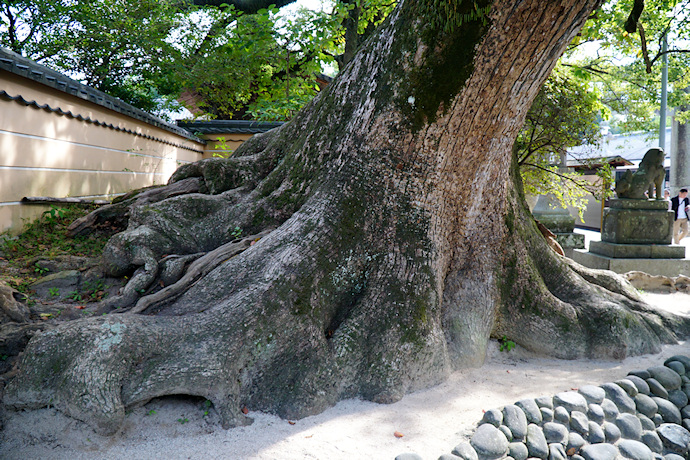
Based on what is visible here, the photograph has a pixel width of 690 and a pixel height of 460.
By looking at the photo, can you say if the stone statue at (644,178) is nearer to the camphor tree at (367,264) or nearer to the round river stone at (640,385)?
the camphor tree at (367,264)

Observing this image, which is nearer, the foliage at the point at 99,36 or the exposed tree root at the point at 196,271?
the exposed tree root at the point at 196,271

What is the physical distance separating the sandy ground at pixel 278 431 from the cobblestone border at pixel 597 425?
0.17 metres

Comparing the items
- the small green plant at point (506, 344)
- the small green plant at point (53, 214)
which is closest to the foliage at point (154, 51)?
the small green plant at point (53, 214)

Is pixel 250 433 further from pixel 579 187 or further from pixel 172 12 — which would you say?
pixel 172 12

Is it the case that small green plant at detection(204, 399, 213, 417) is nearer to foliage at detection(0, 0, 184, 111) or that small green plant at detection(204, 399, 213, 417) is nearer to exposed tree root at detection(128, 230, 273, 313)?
exposed tree root at detection(128, 230, 273, 313)

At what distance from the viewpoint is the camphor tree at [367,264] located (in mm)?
2691

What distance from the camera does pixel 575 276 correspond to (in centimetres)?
452

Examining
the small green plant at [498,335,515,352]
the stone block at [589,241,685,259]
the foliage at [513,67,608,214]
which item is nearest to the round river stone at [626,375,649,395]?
the small green plant at [498,335,515,352]

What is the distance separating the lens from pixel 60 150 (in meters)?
5.89

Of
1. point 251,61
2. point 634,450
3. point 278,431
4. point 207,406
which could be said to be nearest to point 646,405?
point 634,450

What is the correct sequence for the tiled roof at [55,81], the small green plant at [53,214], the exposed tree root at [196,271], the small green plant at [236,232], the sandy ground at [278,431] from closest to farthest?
the sandy ground at [278,431]
the exposed tree root at [196,271]
the small green plant at [236,232]
the tiled roof at [55,81]
the small green plant at [53,214]

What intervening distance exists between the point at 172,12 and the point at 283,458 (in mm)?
12525

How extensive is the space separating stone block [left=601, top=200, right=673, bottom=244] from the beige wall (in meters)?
9.24

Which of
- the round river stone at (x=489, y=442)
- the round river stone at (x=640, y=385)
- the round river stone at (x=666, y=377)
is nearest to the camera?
the round river stone at (x=489, y=442)
